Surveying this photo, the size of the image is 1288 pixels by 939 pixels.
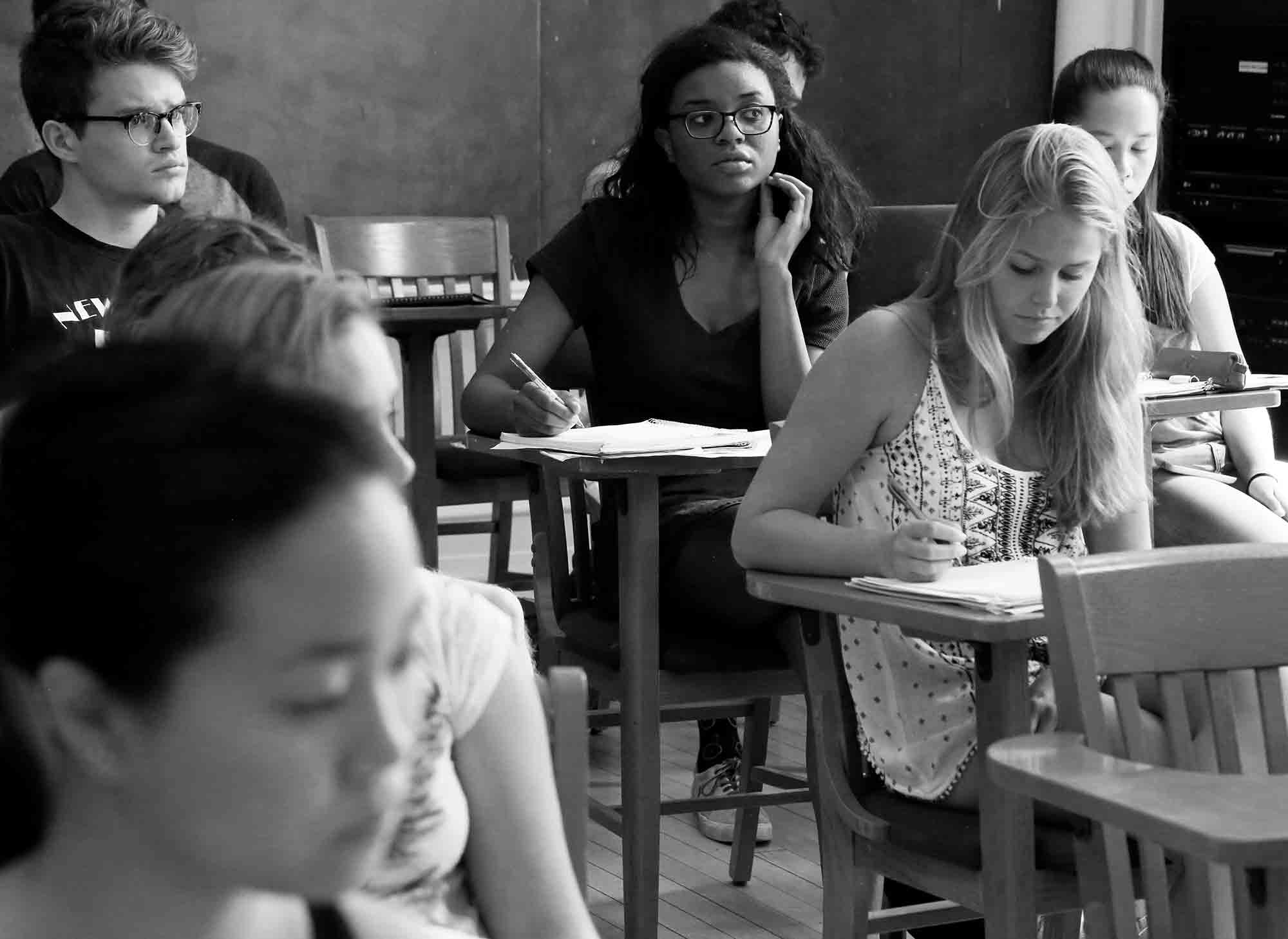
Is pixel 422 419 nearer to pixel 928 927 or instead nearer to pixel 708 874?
pixel 708 874

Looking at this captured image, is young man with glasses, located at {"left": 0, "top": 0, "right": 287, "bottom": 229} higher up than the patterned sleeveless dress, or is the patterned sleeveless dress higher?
young man with glasses, located at {"left": 0, "top": 0, "right": 287, "bottom": 229}

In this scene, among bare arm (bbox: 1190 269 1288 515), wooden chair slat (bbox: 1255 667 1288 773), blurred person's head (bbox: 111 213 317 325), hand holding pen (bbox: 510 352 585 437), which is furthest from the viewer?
bare arm (bbox: 1190 269 1288 515)

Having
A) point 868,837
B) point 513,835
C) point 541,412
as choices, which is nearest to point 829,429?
point 868,837

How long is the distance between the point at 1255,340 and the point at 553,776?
4470mm

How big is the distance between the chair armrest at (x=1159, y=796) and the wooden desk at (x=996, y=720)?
31 centimetres

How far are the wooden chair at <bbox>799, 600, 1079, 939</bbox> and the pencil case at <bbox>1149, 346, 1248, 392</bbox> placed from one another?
115 centimetres

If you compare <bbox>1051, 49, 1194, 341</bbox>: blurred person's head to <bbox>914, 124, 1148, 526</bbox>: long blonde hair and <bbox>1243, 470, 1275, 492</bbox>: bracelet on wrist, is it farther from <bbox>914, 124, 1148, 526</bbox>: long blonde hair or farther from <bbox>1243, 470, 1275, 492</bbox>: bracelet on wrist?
<bbox>914, 124, 1148, 526</bbox>: long blonde hair

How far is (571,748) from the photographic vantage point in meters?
1.18

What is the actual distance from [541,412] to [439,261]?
6.03 feet

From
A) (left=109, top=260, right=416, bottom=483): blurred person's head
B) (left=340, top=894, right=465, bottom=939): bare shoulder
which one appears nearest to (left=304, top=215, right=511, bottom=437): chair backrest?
(left=109, top=260, right=416, bottom=483): blurred person's head

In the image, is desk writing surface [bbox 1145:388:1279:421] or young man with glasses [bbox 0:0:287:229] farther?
young man with glasses [bbox 0:0:287:229]

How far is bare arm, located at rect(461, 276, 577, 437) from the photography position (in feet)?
9.55

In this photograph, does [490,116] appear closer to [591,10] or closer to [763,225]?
[591,10]

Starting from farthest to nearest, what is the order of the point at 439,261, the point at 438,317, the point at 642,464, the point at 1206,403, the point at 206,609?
the point at 439,261
the point at 438,317
the point at 1206,403
the point at 642,464
the point at 206,609
